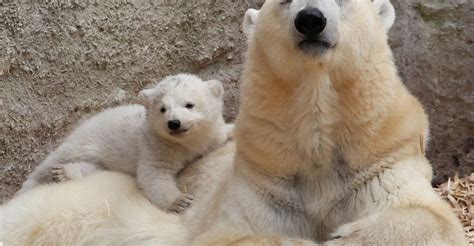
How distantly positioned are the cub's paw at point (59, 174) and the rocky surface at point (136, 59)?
1.22ft

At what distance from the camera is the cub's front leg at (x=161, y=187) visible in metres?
3.64

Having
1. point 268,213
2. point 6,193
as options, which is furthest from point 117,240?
point 6,193

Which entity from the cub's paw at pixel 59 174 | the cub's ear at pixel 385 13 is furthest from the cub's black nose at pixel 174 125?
the cub's ear at pixel 385 13

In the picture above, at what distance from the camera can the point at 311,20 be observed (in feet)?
9.50

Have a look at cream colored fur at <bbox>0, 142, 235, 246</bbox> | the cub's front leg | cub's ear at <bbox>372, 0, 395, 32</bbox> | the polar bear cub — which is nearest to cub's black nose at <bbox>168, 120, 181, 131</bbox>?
the polar bear cub

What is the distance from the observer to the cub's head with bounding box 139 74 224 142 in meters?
3.96

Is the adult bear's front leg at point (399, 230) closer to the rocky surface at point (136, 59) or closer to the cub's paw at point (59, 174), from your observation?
the cub's paw at point (59, 174)

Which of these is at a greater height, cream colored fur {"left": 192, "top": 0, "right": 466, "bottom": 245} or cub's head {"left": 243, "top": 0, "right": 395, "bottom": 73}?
cub's head {"left": 243, "top": 0, "right": 395, "bottom": 73}

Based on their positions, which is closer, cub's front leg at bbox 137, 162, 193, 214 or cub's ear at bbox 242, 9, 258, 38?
cub's ear at bbox 242, 9, 258, 38

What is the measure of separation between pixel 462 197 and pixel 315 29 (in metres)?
2.01

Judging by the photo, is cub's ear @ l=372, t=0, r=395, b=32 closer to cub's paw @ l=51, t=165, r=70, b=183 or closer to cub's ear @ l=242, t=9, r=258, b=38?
cub's ear @ l=242, t=9, r=258, b=38

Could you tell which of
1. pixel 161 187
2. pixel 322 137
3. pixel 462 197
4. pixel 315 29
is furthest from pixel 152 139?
pixel 462 197

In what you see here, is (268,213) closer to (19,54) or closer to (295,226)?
(295,226)

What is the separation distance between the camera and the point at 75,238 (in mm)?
3553
